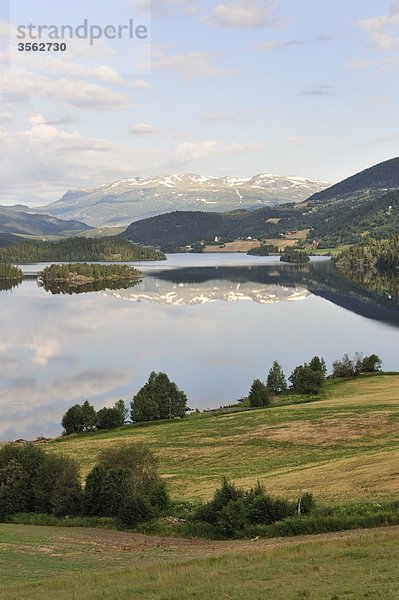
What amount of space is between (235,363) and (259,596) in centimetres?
8793

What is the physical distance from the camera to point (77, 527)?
37875mm

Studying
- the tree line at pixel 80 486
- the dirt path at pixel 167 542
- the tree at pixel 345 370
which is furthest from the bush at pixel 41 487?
the tree at pixel 345 370

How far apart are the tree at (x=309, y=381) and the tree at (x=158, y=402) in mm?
16316

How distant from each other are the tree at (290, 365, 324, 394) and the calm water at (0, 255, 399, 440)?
925 cm

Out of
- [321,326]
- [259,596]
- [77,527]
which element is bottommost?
[77,527]

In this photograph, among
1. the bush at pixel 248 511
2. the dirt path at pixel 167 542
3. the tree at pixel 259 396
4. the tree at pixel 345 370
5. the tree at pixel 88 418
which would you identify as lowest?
the dirt path at pixel 167 542

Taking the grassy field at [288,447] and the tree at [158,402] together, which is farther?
the tree at [158,402]

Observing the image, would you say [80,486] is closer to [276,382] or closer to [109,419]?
[109,419]

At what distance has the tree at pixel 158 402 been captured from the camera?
3002 inches

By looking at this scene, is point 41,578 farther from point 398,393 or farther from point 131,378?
point 131,378

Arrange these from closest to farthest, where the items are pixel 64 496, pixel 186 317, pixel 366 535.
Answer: pixel 366 535, pixel 64 496, pixel 186 317

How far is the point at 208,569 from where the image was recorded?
2423 centimetres

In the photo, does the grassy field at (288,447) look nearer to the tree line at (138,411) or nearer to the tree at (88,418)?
the tree at (88,418)

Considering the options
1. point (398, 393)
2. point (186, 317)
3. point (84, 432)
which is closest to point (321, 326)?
point (186, 317)
